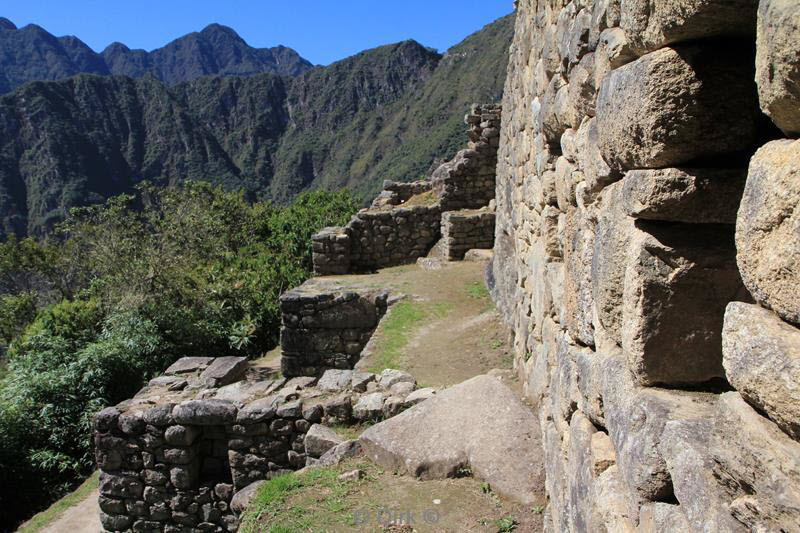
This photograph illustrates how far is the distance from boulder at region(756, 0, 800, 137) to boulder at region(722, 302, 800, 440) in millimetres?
347

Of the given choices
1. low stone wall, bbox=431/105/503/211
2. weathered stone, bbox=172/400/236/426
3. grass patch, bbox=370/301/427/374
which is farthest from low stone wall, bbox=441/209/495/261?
weathered stone, bbox=172/400/236/426

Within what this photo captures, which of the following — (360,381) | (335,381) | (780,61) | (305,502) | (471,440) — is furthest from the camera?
(335,381)

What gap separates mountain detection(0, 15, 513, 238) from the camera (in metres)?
76.9

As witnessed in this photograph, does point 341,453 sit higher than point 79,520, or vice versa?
point 341,453

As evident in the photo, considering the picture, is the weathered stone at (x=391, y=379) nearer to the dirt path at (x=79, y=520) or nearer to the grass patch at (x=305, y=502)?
the grass patch at (x=305, y=502)

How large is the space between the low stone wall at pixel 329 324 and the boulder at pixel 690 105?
8906mm

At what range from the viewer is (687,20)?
139 cm

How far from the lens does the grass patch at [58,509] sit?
24.1 ft

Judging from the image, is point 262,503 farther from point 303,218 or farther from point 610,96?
point 303,218

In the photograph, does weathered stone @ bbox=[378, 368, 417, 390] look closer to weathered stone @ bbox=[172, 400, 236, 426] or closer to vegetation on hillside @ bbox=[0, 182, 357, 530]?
weathered stone @ bbox=[172, 400, 236, 426]

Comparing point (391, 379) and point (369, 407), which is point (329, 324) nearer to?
point (391, 379)

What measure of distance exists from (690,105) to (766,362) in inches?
27.0

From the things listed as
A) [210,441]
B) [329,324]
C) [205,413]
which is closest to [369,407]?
[205,413]

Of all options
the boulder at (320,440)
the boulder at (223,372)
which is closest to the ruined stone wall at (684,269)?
the boulder at (320,440)
